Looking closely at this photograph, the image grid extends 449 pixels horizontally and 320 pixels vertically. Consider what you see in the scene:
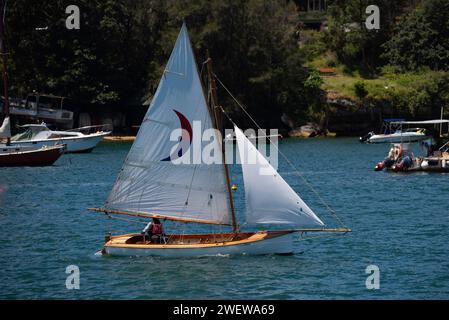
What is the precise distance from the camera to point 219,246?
4044 cm

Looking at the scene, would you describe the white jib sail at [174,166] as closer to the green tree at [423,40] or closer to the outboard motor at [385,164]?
the outboard motor at [385,164]

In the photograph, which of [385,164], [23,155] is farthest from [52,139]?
[385,164]

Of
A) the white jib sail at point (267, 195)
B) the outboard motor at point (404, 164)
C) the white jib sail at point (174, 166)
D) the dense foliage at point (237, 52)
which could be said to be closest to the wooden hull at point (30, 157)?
the dense foliage at point (237, 52)

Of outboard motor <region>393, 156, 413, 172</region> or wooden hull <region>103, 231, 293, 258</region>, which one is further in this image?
outboard motor <region>393, 156, 413, 172</region>

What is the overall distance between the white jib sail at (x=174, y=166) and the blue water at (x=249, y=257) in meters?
2.68

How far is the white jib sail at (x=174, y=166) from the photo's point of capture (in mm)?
41719

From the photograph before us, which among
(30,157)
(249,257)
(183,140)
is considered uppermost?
(183,140)

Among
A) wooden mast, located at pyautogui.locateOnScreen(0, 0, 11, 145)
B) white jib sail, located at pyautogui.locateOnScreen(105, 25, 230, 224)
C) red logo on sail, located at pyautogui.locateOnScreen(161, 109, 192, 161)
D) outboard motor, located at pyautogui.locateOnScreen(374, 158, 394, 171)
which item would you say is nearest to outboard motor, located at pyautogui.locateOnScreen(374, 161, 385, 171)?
outboard motor, located at pyautogui.locateOnScreen(374, 158, 394, 171)

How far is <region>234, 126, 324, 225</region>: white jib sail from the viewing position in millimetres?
40562

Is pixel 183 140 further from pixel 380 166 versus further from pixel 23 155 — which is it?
pixel 23 155

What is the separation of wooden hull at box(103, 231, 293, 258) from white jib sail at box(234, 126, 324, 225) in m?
0.75

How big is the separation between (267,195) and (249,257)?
292cm

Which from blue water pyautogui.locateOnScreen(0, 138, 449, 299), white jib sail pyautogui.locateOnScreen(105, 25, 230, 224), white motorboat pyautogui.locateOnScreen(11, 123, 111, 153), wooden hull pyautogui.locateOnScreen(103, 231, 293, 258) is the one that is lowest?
blue water pyautogui.locateOnScreen(0, 138, 449, 299)

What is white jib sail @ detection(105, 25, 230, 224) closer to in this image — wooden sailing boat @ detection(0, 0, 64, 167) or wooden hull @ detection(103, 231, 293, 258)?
wooden hull @ detection(103, 231, 293, 258)
